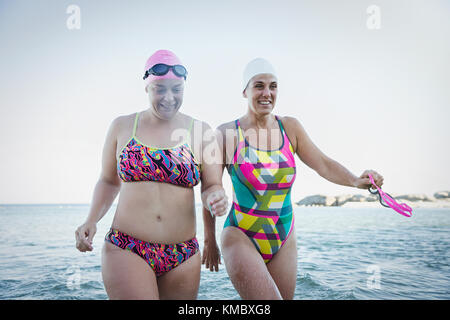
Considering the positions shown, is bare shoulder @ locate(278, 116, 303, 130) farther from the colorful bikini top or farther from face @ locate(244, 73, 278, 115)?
the colorful bikini top

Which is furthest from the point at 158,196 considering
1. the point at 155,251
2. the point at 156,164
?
the point at 155,251

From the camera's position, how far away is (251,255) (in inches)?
95.4

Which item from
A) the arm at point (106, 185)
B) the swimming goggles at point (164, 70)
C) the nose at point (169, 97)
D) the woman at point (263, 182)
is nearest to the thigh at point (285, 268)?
the woman at point (263, 182)

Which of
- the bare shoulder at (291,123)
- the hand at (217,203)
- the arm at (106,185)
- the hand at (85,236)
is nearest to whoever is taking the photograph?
the hand at (217,203)

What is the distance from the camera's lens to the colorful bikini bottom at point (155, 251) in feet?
6.89

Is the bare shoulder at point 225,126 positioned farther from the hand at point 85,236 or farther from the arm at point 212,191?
the hand at point 85,236

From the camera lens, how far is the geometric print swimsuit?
2674 millimetres

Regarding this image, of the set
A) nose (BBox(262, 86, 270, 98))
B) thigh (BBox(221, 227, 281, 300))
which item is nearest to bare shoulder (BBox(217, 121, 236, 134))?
nose (BBox(262, 86, 270, 98))

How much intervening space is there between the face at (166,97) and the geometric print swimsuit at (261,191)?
0.71 metres

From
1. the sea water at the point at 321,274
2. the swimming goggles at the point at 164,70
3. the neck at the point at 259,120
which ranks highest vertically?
the swimming goggles at the point at 164,70

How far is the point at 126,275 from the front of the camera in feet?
6.41
